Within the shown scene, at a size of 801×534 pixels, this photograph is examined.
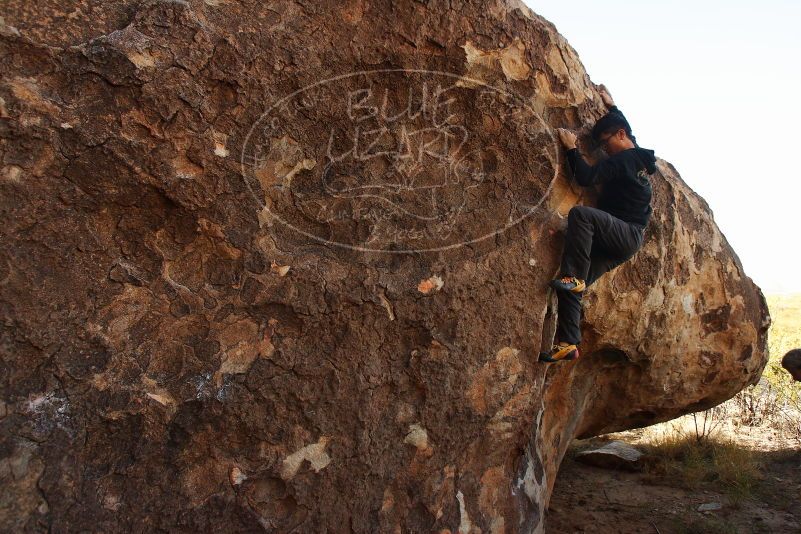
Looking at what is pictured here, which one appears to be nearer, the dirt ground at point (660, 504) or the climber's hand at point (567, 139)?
the climber's hand at point (567, 139)

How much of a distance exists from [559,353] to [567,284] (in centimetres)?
33

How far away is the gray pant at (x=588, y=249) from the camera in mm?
2764

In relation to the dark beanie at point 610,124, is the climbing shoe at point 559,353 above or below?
below

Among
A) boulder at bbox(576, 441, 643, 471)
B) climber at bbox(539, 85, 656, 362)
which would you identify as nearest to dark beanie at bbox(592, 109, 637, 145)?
climber at bbox(539, 85, 656, 362)

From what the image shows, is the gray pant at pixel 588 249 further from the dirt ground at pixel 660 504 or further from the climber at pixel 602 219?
the dirt ground at pixel 660 504

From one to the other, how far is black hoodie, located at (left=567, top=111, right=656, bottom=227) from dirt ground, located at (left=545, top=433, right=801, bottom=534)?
1784 mm

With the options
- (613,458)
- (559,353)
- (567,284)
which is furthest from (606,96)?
(613,458)

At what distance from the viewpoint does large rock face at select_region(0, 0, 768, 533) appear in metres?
2.06

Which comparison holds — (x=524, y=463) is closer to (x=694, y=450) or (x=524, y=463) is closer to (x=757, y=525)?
(x=757, y=525)

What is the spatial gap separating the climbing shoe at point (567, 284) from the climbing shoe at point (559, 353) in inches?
10.7

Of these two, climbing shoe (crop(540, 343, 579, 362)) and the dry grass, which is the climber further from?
the dry grass

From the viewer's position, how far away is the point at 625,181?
3010 millimetres

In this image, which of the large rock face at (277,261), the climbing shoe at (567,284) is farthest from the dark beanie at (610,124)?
the climbing shoe at (567,284)

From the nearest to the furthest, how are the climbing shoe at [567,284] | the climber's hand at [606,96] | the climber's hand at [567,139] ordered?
the climbing shoe at [567,284], the climber's hand at [567,139], the climber's hand at [606,96]
